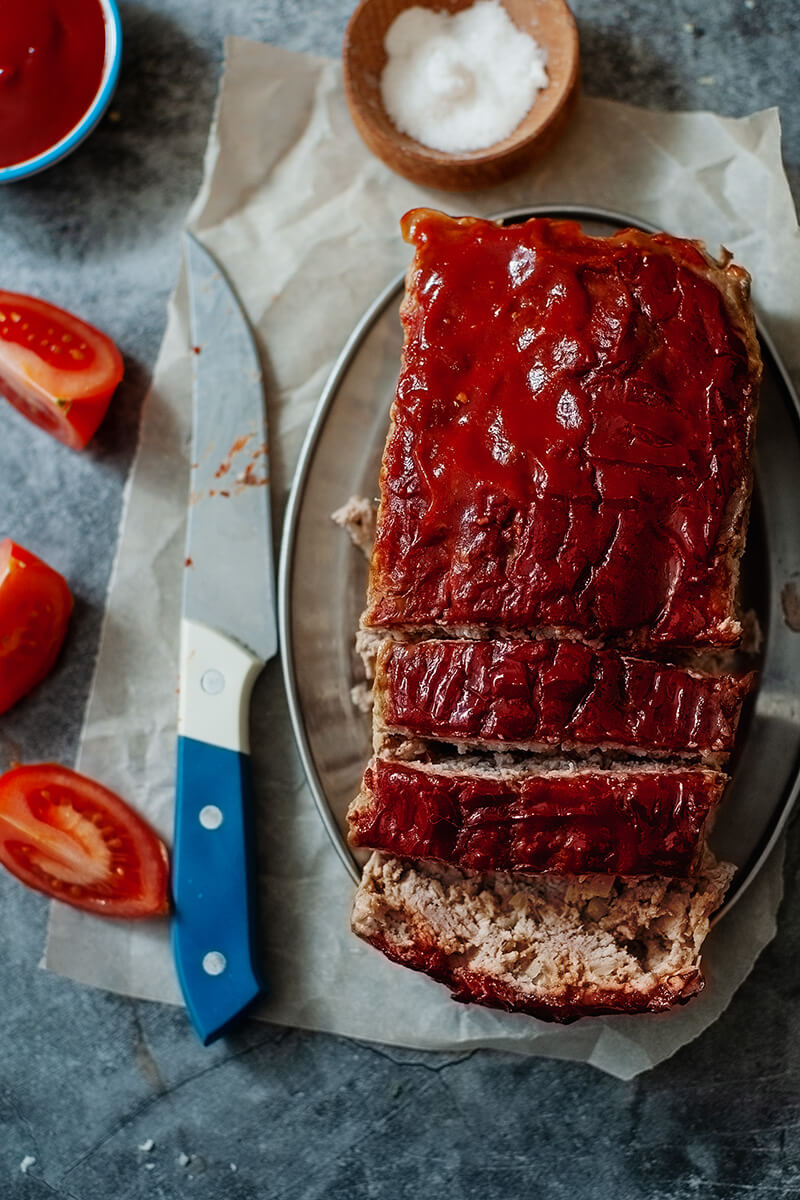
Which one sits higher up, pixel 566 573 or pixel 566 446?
pixel 566 446

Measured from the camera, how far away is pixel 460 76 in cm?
371

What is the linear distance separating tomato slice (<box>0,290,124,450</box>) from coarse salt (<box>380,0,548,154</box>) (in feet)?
4.44

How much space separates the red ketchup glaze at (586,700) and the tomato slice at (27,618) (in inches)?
64.5

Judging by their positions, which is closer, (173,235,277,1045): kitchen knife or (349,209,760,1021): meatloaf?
(349,209,760,1021): meatloaf

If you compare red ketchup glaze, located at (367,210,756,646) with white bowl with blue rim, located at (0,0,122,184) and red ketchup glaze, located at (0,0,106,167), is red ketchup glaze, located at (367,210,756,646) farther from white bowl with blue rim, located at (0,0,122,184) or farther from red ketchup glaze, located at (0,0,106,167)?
red ketchup glaze, located at (0,0,106,167)

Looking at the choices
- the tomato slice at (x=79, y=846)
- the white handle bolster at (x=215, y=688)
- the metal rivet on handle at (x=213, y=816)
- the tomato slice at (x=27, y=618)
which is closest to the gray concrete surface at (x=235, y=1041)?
the tomato slice at (x=27, y=618)

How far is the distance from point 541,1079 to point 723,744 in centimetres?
152

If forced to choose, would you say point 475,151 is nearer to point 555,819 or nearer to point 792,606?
point 792,606

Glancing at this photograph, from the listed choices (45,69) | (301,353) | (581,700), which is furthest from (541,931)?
(45,69)

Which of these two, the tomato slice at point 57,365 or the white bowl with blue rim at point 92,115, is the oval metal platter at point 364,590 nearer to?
the tomato slice at point 57,365

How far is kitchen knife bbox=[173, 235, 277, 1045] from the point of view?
3605 millimetres

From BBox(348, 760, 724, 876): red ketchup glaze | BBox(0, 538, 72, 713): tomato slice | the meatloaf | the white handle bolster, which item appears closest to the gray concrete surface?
BBox(0, 538, 72, 713): tomato slice

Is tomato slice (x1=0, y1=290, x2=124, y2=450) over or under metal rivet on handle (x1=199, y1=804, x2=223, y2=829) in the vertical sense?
over

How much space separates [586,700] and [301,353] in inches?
69.5
